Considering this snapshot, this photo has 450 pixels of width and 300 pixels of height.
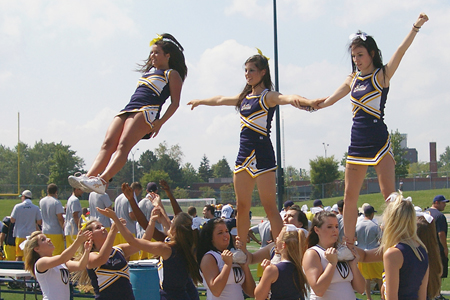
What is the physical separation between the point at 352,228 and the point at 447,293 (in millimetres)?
5412

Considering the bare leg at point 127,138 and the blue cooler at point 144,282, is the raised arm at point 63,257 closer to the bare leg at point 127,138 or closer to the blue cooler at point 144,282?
the bare leg at point 127,138

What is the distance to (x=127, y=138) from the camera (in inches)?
201

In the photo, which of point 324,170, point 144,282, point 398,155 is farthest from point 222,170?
point 144,282

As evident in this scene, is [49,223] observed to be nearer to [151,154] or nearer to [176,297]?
[176,297]

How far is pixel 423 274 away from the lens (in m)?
4.05

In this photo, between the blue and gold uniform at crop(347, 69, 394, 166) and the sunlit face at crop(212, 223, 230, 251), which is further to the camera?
the sunlit face at crop(212, 223, 230, 251)

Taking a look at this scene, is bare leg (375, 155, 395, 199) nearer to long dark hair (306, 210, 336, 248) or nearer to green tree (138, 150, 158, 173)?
long dark hair (306, 210, 336, 248)

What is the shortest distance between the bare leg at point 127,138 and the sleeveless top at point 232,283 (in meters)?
1.19

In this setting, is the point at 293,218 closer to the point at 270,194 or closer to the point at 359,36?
the point at 270,194

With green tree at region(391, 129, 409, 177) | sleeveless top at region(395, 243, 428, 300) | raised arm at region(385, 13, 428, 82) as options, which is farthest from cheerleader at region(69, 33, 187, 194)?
green tree at region(391, 129, 409, 177)

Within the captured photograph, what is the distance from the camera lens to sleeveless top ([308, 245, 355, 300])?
4.26 m

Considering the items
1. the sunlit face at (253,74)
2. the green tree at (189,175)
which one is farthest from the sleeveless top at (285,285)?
the green tree at (189,175)

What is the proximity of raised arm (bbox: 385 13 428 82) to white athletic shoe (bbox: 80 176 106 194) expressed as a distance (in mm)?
2746

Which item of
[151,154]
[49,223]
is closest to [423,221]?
[49,223]
